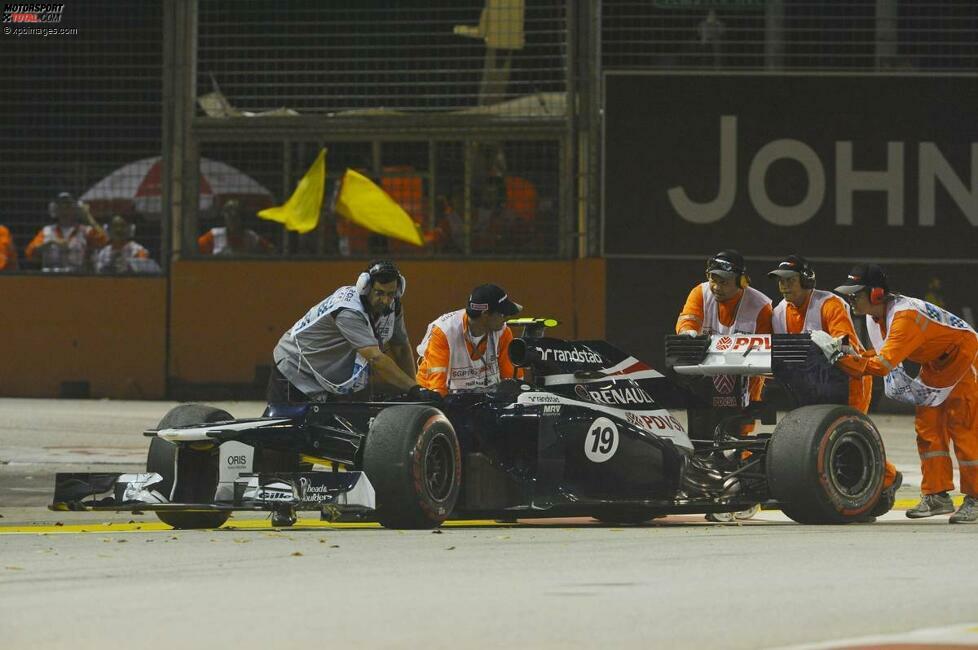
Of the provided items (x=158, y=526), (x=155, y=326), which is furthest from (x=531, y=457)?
(x=155, y=326)

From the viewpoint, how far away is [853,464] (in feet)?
35.7

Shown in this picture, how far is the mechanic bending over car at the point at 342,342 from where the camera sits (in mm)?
10992

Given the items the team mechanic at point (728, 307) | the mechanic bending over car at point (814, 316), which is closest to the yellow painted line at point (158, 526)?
the team mechanic at point (728, 307)

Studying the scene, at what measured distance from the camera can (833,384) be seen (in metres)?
11.2

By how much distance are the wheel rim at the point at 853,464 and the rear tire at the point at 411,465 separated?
231 cm

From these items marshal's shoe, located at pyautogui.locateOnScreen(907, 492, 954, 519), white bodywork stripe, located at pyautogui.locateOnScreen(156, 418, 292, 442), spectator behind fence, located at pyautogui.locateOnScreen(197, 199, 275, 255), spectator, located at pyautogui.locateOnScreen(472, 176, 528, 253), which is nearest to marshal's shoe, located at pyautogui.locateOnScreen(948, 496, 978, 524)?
marshal's shoe, located at pyautogui.locateOnScreen(907, 492, 954, 519)

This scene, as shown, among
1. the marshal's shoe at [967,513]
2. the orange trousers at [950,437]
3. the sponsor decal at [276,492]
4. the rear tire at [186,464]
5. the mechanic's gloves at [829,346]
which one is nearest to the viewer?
the sponsor decal at [276,492]

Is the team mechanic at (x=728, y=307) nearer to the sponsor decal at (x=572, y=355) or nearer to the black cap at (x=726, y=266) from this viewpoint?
the black cap at (x=726, y=266)

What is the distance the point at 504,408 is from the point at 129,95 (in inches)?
481

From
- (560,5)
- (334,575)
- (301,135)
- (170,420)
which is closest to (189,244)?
(301,135)

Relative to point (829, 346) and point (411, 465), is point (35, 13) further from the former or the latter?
point (411, 465)

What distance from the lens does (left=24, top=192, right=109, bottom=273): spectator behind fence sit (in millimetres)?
21391

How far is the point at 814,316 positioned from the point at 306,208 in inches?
401

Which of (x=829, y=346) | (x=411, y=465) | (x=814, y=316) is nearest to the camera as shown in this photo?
(x=411, y=465)
